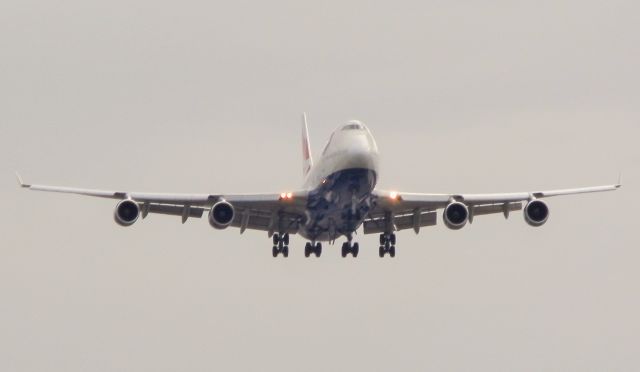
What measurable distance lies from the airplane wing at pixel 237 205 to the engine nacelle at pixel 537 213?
9.96 m

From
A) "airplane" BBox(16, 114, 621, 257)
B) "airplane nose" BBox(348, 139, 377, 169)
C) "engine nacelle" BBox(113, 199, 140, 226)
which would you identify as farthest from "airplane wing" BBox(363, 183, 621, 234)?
"engine nacelle" BBox(113, 199, 140, 226)

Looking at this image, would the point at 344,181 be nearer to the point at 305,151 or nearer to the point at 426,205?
the point at 426,205

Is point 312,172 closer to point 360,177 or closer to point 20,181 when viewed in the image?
point 360,177

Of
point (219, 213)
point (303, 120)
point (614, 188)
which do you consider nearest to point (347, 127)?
point (219, 213)

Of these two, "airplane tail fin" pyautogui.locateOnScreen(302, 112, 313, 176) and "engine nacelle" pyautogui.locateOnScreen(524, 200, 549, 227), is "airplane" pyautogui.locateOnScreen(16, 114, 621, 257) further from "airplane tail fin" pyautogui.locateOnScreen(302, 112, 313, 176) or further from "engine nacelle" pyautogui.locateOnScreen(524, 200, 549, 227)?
"airplane tail fin" pyautogui.locateOnScreen(302, 112, 313, 176)

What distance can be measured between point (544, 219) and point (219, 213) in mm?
14261

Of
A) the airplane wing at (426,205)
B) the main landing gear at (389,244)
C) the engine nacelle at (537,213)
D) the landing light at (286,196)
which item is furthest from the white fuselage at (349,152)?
the engine nacelle at (537,213)

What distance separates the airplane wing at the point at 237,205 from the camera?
238 ft

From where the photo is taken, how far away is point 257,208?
246 feet

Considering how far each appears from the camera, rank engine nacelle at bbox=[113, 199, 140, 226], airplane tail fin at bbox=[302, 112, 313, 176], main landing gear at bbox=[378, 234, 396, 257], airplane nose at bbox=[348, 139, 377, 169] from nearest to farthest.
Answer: airplane nose at bbox=[348, 139, 377, 169] < engine nacelle at bbox=[113, 199, 140, 226] < main landing gear at bbox=[378, 234, 396, 257] < airplane tail fin at bbox=[302, 112, 313, 176]

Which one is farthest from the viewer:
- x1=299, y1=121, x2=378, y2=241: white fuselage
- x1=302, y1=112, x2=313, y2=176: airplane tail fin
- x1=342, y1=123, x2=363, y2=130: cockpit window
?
x1=302, y1=112, x2=313, y2=176: airplane tail fin

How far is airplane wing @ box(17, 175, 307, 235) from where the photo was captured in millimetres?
72438

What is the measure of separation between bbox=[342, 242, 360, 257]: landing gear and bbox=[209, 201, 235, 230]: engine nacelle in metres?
8.65

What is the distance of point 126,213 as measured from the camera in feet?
234
